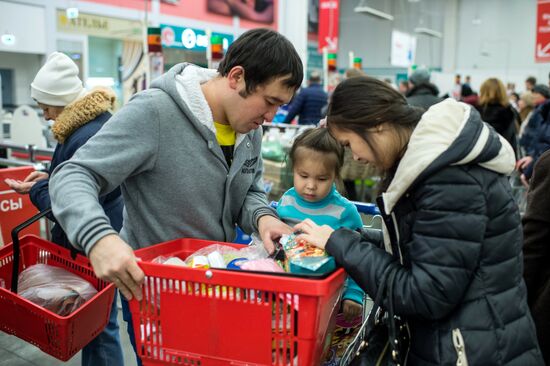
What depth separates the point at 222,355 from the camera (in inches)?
54.1

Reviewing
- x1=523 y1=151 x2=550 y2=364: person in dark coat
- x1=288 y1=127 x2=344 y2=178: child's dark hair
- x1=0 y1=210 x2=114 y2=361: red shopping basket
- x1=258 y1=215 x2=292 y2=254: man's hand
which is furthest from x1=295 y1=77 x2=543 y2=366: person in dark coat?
x1=0 y1=210 x2=114 y2=361: red shopping basket

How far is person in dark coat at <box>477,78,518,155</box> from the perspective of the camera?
732 cm

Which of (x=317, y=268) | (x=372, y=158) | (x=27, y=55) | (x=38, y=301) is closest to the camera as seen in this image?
(x=317, y=268)

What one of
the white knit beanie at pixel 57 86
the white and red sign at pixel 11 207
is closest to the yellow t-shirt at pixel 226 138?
the white knit beanie at pixel 57 86

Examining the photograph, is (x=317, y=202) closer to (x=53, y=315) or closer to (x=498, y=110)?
(x=53, y=315)

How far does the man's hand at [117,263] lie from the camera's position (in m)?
1.35

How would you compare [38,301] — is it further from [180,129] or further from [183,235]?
[180,129]

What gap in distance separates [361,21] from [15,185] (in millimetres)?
28269

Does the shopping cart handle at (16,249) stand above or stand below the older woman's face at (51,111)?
below

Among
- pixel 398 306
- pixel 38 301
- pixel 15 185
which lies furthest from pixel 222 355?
pixel 15 185

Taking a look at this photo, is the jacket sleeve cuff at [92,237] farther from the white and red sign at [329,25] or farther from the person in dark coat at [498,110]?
the white and red sign at [329,25]

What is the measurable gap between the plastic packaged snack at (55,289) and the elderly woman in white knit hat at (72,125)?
535 mm

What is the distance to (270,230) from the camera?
1827 millimetres

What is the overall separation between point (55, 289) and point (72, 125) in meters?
1.02
